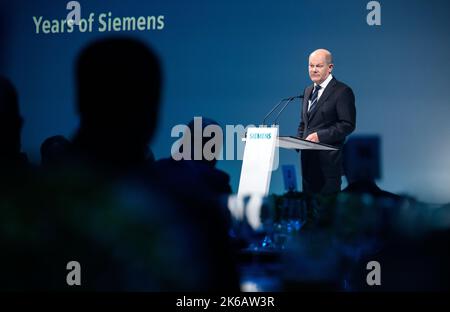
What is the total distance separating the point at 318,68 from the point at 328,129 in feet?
1.47

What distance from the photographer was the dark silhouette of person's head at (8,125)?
9.73ft

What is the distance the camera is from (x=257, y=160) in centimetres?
350

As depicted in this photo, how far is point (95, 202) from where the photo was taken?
2596 millimetres

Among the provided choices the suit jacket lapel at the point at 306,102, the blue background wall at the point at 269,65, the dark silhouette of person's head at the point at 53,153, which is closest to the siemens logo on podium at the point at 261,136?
the blue background wall at the point at 269,65

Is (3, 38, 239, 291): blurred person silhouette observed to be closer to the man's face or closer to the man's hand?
the man's hand

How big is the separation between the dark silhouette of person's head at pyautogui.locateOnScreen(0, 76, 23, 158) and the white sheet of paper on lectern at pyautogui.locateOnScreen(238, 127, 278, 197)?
123cm

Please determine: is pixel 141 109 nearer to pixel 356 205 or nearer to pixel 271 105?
pixel 356 205

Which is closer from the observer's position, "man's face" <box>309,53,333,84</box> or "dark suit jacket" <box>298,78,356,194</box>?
"dark suit jacket" <box>298,78,356,194</box>

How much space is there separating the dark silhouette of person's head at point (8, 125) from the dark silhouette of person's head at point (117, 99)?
120 cm

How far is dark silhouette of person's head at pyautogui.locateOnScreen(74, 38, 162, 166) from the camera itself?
1.73 meters

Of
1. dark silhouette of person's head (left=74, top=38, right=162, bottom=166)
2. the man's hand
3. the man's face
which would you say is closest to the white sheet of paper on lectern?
the man's hand

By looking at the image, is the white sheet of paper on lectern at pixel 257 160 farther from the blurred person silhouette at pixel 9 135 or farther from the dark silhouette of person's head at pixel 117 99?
the dark silhouette of person's head at pixel 117 99

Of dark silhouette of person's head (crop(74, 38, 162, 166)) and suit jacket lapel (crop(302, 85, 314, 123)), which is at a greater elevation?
suit jacket lapel (crop(302, 85, 314, 123))
